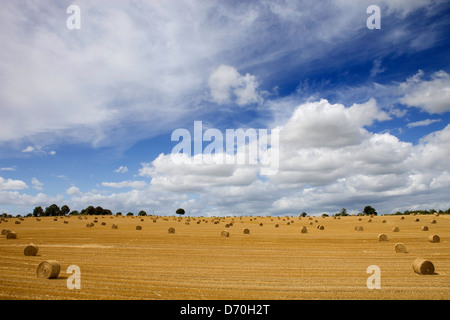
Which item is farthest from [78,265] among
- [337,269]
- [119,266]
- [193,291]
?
[337,269]

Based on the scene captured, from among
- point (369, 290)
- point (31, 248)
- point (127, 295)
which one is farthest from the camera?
point (31, 248)

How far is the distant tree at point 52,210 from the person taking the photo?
123062 millimetres

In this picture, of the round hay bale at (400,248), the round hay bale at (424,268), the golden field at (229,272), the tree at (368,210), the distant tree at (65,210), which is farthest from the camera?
the distant tree at (65,210)

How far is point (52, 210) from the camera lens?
124 meters

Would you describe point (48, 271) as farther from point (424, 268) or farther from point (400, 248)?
point (400, 248)

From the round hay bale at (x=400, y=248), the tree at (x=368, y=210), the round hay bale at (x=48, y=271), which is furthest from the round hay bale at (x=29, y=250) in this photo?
the tree at (x=368, y=210)

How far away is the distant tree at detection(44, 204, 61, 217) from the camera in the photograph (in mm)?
123062

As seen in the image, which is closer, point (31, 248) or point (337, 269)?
point (337, 269)

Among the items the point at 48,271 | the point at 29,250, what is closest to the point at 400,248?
the point at 48,271

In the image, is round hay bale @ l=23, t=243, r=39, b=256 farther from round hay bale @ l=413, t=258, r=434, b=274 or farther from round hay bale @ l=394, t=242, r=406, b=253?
round hay bale @ l=394, t=242, r=406, b=253

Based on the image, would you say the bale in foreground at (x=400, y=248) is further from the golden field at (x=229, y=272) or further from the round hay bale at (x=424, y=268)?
the round hay bale at (x=424, y=268)
